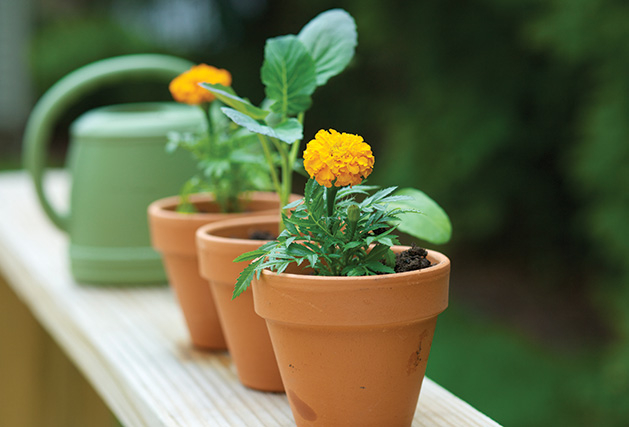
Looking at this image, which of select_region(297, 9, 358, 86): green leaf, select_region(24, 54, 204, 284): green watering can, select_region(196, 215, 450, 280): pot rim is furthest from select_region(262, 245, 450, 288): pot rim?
select_region(24, 54, 204, 284): green watering can

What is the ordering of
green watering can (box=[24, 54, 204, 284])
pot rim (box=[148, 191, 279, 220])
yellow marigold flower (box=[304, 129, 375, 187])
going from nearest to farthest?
yellow marigold flower (box=[304, 129, 375, 187]), pot rim (box=[148, 191, 279, 220]), green watering can (box=[24, 54, 204, 284])

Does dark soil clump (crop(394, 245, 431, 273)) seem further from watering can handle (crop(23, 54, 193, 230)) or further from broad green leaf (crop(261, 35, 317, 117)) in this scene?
watering can handle (crop(23, 54, 193, 230))

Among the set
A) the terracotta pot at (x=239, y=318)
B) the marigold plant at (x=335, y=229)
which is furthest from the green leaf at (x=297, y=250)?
the terracotta pot at (x=239, y=318)

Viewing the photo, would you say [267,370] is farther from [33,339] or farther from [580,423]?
[580,423]

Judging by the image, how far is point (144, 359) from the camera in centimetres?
83

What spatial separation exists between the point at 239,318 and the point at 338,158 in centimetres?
25

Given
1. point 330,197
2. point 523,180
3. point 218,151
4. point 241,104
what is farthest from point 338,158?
point 523,180

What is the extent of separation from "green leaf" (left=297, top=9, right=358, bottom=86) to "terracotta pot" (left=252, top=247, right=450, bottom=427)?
23cm

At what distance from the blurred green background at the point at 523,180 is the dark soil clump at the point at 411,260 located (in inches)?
69.3

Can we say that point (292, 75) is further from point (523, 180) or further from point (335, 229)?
point (523, 180)

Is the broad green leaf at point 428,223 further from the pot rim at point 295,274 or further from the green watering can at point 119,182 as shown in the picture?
the green watering can at point 119,182

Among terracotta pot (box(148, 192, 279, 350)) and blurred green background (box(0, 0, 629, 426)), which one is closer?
terracotta pot (box(148, 192, 279, 350))

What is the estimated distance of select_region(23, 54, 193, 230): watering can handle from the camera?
3.77 ft

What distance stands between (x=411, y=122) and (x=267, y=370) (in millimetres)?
2643
